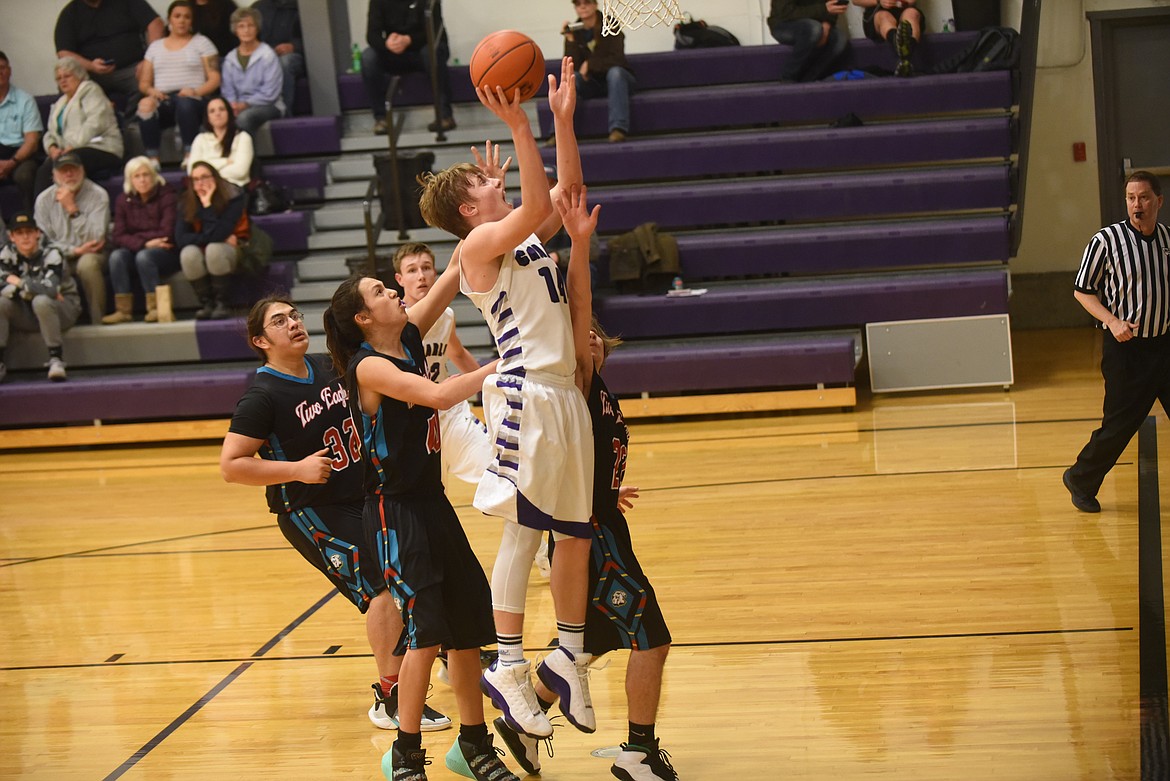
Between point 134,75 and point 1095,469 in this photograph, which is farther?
point 134,75

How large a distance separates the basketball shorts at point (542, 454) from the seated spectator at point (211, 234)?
737cm

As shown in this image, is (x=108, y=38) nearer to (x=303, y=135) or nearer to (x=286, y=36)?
(x=286, y=36)

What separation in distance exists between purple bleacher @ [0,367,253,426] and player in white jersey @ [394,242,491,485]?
15.8ft

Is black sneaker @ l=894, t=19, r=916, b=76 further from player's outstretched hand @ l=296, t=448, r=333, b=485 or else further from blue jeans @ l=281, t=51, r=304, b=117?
player's outstretched hand @ l=296, t=448, r=333, b=485

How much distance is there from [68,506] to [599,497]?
5680 mm

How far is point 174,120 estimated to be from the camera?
11.5m

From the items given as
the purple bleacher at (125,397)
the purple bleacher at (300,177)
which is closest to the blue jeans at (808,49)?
the purple bleacher at (300,177)

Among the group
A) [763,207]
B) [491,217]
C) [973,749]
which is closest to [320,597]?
[491,217]

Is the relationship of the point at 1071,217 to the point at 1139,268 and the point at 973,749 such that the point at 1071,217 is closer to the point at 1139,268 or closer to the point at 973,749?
the point at 1139,268

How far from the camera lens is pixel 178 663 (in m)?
4.84

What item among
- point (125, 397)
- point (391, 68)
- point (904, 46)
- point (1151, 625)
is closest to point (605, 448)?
point (1151, 625)

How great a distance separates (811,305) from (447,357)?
4.99m

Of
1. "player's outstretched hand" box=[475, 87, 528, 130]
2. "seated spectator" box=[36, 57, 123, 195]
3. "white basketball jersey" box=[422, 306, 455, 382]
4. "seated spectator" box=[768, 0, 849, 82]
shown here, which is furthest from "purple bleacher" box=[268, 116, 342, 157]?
"player's outstretched hand" box=[475, 87, 528, 130]

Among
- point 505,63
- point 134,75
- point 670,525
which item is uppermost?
point 134,75
